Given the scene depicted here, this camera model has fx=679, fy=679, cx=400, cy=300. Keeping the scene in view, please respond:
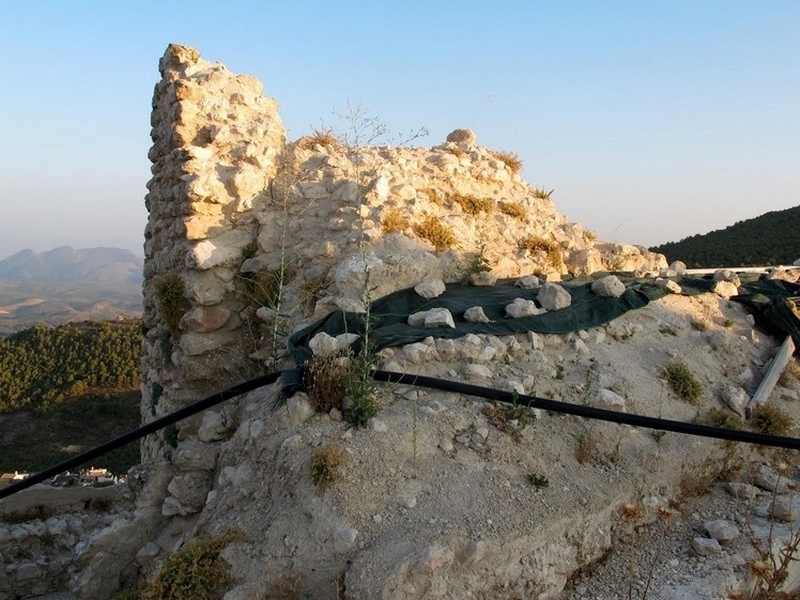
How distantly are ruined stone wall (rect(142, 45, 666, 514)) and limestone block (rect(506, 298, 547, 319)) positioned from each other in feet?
3.02

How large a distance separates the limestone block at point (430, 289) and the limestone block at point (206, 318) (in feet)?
7.01

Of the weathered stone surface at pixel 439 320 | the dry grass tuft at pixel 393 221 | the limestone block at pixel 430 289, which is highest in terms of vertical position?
the dry grass tuft at pixel 393 221

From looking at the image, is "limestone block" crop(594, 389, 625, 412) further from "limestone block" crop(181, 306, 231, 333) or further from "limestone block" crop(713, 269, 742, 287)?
"limestone block" crop(181, 306, 231, 333)

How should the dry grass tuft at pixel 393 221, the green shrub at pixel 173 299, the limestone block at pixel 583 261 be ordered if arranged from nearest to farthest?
1. the dry grass tuft at pixel 393 221
2. the green shrub at pixel 173 299
3. the limestone block at pixel 583 261

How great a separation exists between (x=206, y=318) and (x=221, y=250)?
76 centimetres

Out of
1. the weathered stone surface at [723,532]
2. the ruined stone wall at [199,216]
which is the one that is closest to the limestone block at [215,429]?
the ruined stone wall at [199,216]

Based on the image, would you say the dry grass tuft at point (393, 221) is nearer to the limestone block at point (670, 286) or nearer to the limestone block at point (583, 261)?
the limestone block at point (583, 261)

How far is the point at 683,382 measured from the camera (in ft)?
19.6

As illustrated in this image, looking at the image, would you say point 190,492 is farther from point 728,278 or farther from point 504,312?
point 728,278

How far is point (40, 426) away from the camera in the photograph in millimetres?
22688

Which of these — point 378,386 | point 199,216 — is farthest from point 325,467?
point 199,216

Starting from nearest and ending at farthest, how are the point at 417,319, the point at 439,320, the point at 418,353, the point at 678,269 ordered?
the point at 418,353 < the point at 439,320 < the point at 417,319 < the point at 678,269

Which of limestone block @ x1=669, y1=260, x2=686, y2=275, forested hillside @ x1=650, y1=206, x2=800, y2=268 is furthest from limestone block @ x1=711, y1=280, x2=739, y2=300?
forested hillside @ x1=650, y1=206, x2=800, y2=268

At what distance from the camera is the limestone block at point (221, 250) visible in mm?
7160
